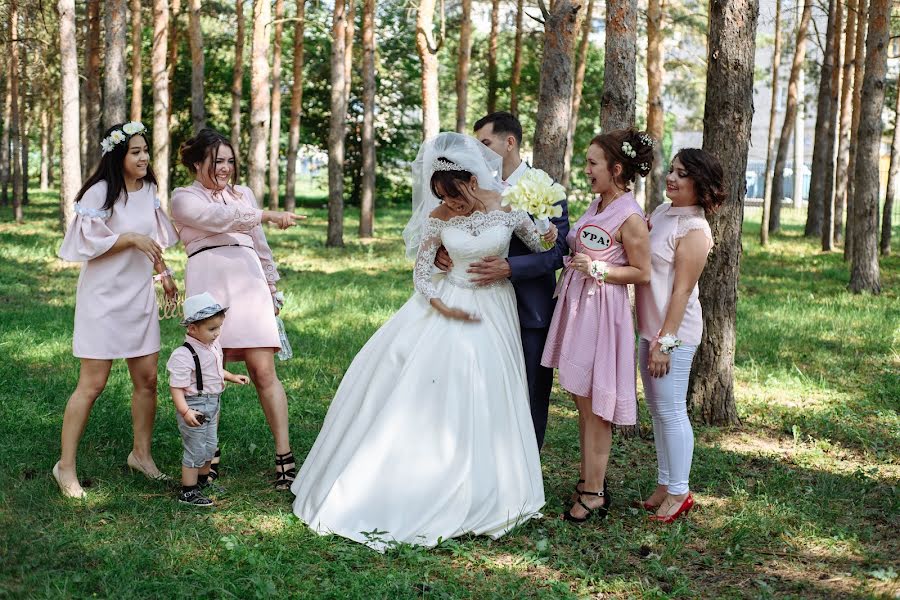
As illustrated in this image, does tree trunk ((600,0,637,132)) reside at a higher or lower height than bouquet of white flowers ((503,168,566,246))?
higher

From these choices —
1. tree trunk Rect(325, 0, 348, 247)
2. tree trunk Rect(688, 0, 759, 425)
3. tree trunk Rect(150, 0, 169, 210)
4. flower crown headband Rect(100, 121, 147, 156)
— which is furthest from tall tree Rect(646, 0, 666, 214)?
flower crown headband Rect(100, 121, 147, 156)

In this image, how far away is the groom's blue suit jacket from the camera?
5148mm

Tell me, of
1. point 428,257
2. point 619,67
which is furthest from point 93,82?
point 428,257

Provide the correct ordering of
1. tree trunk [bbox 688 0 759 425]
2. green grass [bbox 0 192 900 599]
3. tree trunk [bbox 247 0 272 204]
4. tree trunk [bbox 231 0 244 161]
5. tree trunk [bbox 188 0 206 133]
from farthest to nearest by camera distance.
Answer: tree trunk [bbox 231 0 244 161] → tree trunk [bbox 188 0 206 133] → tree trunk [bbox 247 0 272 204] → tree trunk [bbox 688 0 759 425] → green grass [bbox 0 192 900 599]

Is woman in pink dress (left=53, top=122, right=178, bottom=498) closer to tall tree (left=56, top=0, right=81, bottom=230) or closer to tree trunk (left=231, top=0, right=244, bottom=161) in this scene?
tall tree (left=56, top=0, right=81, bottom=230)

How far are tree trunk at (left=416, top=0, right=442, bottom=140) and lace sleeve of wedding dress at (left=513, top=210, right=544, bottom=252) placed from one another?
9.44 meters

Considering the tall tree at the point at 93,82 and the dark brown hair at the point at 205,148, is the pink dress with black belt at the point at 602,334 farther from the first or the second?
the tall tree at the point at 93,82

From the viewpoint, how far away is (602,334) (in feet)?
16.5

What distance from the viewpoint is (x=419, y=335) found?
5188 millimetres

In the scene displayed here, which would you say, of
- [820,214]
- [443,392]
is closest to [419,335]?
[443,392]

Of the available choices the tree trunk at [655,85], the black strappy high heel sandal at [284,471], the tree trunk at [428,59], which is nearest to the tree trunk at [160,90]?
the tree trunk at [428,59]

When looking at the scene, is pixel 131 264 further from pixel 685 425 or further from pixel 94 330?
pixel 685 425

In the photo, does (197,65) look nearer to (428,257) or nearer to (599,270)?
(428,257)

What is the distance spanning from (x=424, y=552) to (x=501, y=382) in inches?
39.4
